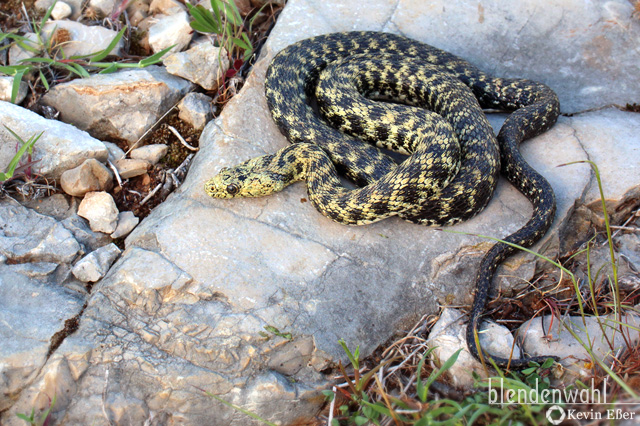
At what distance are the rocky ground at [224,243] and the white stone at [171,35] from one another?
3 cm

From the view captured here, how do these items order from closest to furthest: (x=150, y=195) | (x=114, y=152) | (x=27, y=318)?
(x=27, y=318)
(x=150, y=195)
(x=114, y=152)

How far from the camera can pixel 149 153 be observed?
6.27m

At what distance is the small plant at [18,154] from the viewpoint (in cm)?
538

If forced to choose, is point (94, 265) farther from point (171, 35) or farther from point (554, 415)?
point (554, 415)

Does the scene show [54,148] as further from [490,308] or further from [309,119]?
[490,308]

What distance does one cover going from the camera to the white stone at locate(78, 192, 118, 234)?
557 cm

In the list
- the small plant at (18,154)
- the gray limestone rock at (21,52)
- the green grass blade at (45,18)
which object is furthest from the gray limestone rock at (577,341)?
the green grass blade at (45,18)

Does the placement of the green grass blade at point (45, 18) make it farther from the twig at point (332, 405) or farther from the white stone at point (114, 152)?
the twig at point (332, 405)

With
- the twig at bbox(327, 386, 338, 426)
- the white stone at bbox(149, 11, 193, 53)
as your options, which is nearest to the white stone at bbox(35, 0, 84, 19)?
the white stone at bbox(149, 11, 193, 53)

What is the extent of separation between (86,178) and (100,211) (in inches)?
16.5

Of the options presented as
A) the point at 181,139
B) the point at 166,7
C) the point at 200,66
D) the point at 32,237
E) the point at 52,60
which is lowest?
the point at 32,237

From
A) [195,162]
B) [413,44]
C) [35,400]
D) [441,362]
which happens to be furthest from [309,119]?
[35,400]

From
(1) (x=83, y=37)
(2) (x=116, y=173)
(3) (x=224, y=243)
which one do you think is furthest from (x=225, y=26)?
(3) (x=224, y=243)

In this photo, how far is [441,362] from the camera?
4746mm
